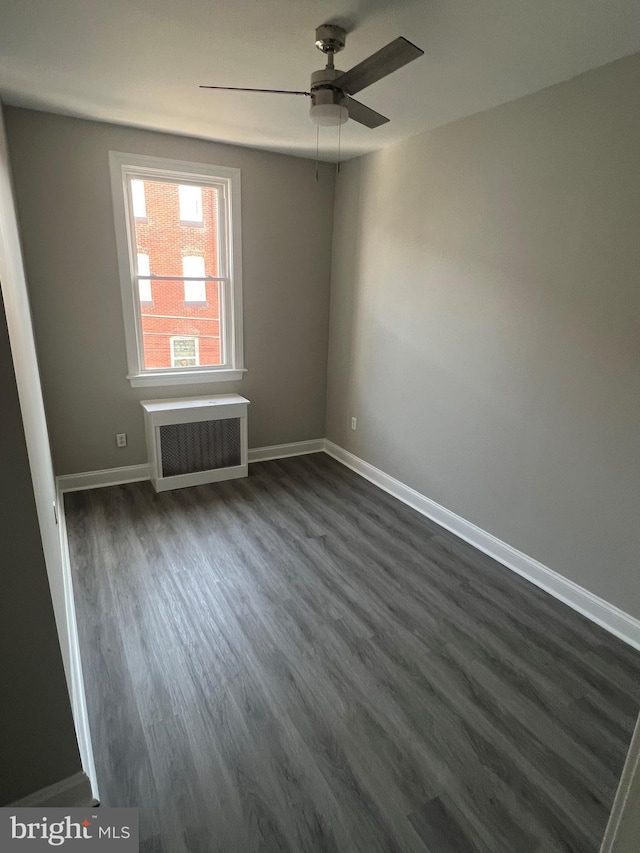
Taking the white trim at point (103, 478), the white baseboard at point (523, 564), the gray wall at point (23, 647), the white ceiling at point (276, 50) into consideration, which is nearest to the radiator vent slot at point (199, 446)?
the white trim at point (103, 478)

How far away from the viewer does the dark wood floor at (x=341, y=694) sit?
4.68 feet

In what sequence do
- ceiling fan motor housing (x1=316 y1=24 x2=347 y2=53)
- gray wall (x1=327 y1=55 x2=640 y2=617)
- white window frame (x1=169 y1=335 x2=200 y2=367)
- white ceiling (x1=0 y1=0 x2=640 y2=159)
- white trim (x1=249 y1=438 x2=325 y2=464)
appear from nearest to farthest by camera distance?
white ceiling (x1=0 y1=0 x2=640 y2=159) < ceiling fan motor housing (x1=316 y1=24 x2=347 y2=53) < gray wall (x1=327 y1=55 x2=640 y2=617) < white window frame (x1=169 y1=335 x2=200 y2=367) < white trim (x1=249 y1=438 x2=325 y2=464)

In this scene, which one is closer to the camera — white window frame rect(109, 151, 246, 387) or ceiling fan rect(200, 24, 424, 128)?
ceiling fan rect(200, 24, 424, 128)

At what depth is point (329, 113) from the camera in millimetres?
1896

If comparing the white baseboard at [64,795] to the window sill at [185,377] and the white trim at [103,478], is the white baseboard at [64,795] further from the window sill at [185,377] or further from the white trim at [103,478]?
the window sill at [185,377]

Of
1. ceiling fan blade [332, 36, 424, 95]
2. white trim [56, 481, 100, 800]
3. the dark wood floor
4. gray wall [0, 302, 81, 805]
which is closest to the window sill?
the dark wood floor

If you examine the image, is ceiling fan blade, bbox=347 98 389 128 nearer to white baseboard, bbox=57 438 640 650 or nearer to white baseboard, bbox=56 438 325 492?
white baseboard, bbox=57 438 640 650

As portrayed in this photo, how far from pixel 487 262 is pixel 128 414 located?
2848mm

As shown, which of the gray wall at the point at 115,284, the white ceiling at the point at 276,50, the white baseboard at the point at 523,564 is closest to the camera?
the white ceiling at the point at 276,50

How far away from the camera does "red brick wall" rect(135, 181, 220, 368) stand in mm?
3477

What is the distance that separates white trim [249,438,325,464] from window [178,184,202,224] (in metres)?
2.03

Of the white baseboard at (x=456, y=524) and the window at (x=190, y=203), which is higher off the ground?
the window at (x=190, y=203)

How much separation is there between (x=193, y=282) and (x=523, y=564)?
3.17m

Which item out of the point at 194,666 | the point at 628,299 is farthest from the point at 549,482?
the point at 194,666
